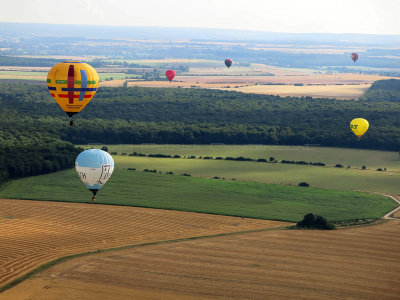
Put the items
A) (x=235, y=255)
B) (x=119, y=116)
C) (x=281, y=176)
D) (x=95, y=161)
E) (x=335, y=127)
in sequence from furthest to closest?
(x=119, y=116) → (x=335, y=127) → (x=281, y=176) → (x=95, y=161) → (x=235, y=255)

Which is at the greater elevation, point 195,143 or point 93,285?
point 195,143

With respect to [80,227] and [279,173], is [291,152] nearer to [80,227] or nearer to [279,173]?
[279,173]

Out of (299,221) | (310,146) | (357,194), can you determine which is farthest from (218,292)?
(310,146)

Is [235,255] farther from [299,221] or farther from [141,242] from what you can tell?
[299,221]

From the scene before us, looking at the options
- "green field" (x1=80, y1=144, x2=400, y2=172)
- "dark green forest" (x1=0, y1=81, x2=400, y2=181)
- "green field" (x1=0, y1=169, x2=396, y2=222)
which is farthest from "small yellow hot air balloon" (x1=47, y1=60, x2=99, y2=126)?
"green field" (x1=80, y1=144, x2=400, y2=172)

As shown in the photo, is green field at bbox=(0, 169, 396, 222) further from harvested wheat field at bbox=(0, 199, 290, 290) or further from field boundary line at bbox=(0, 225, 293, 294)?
field boundary line at bbox=(0, 225, 293, 294)

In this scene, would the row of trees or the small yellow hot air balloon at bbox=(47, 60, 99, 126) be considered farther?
the row of trees

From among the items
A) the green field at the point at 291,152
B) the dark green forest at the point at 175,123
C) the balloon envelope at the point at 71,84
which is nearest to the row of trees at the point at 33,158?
the dark green forest at the point at 175,123

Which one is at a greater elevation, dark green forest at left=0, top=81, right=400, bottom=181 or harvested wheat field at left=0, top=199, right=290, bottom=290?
dark green forest at left=0, top=81, right=400, bottom=181
